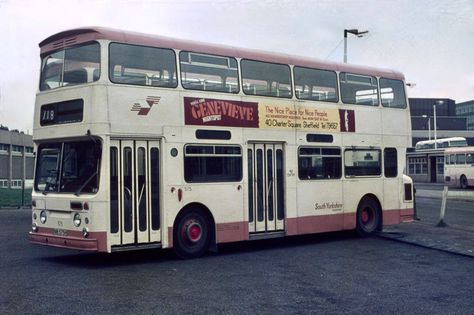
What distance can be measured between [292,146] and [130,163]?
4.14 m

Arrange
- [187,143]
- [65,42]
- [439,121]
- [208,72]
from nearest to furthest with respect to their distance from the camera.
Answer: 1. [65,42]
2. [187,143]
3. [208,72]
4. [439,121]

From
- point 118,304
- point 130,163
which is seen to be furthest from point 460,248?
point 118,304

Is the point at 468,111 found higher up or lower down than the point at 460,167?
higher up

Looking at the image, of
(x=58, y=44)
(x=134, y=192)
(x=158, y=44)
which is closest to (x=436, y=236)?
(x=134, y=192)

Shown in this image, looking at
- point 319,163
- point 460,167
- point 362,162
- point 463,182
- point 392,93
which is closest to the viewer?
point 319,163

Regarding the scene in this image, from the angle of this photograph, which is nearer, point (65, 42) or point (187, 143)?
point (65, 42)

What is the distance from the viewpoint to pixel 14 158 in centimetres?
5516

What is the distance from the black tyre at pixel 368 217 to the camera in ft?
50.8

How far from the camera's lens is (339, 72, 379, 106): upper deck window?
14914mm

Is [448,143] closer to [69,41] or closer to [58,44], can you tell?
[58,44]

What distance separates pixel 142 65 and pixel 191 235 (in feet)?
10.9

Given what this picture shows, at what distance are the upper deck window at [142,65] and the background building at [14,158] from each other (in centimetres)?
4197

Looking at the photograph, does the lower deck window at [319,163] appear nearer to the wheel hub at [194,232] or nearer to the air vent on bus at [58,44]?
the wheel hub at [194,232]

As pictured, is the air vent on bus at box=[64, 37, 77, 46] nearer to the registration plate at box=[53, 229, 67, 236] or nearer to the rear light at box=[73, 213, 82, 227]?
the rear light at box=[73, 213, 82, 227]
